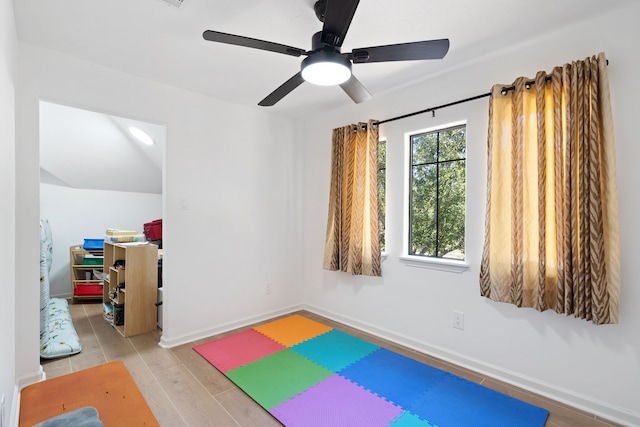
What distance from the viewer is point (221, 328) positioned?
10.3 ft

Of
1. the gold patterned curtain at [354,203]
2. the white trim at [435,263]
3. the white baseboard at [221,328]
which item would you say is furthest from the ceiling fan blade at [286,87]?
the white baseboard at [221,328]

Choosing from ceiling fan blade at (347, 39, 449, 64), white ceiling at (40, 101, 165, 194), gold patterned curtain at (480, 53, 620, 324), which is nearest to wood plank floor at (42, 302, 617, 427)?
gold patterned curtain at (480, 53, 620, 324)

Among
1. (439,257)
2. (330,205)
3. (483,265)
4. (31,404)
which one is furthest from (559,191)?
(31,404)

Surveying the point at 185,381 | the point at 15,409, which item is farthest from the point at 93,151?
the point at 185,381

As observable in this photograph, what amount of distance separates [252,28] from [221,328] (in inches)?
106

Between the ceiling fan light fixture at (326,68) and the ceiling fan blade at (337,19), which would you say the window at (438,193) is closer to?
the ceiling fan light fixture at (326,68)

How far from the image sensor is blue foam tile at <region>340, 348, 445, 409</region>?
204 cm

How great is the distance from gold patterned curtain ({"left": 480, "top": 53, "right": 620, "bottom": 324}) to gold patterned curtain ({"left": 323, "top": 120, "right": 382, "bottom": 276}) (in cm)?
102

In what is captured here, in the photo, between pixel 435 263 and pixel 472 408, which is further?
pixel 435 263

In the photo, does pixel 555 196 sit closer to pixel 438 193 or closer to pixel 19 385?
pixel 438 193

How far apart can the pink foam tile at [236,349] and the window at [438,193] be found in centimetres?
157

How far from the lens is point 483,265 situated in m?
2.25

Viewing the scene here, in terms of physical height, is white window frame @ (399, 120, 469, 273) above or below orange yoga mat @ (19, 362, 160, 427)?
above

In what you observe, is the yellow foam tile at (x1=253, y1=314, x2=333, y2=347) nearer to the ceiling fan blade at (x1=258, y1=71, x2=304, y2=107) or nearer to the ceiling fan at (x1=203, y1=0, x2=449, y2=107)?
the ceiling fan blade at (x1=258, y1=71, x2=304, y2=107)
